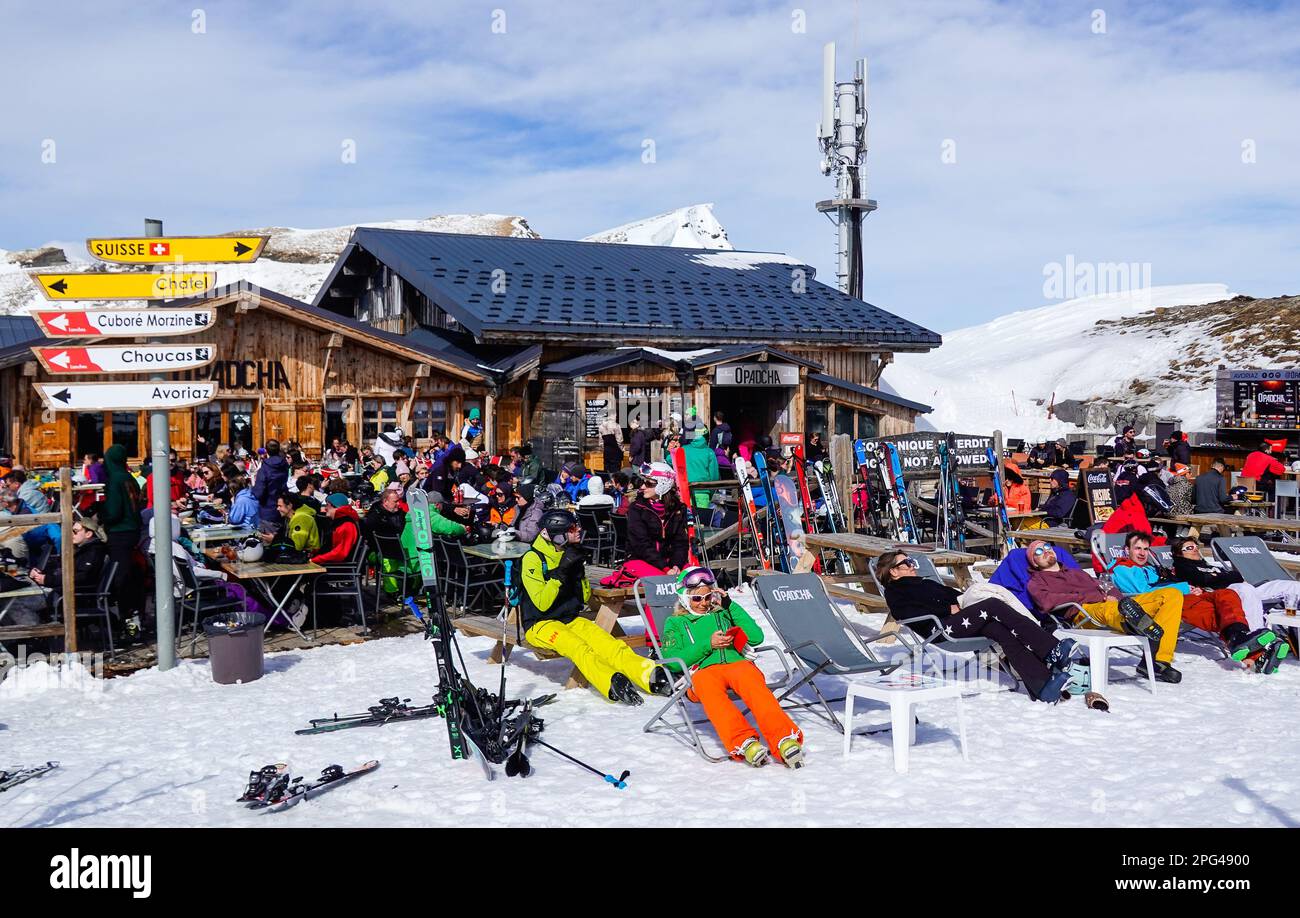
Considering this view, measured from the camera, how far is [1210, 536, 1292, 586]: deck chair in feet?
31.8

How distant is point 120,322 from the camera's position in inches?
342

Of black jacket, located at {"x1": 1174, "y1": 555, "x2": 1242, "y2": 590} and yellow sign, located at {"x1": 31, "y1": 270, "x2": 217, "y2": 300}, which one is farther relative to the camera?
black jacket, located at {"x1": 1174, "y1": 555, "x2": 1242, "y2": 590}

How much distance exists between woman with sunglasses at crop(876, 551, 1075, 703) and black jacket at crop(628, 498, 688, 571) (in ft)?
8.05

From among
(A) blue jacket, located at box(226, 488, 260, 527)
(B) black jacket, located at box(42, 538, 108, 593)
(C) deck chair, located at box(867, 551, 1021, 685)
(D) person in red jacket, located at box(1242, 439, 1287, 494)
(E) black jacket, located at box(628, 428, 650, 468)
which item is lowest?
(C) deck chair, located at box(867, 551, 1021, 685)

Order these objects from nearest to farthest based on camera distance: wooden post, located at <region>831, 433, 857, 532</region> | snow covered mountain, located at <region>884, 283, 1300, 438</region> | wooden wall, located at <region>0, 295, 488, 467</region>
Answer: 1. wooden post, located at <region>831, 433, 857, 532</region>
2. wooden wall, located at <region>0, 295, 488, 467</region>
3. snow covered mountain, located at <region>884, 283, 1300, 438</region>

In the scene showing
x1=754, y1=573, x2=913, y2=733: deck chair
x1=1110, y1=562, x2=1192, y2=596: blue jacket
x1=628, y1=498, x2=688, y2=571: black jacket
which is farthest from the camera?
x1=628, y1=498, x2=688, y2=571: black jacket

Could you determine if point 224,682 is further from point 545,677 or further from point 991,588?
point 991,588

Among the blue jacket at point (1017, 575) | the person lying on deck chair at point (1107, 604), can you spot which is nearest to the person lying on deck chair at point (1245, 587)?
the person lying on deck chair at point (1107, 604)

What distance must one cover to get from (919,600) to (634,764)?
2.53m

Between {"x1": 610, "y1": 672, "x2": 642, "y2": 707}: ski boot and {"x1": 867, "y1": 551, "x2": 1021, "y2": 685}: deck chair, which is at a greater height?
{"x1": 867, "y1": 551, "x2": 1021, "y2": 685}: deck chair

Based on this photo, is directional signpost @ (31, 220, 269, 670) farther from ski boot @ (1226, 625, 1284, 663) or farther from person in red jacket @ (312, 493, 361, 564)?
ski boot @ (1226, 625, 1284, 663)

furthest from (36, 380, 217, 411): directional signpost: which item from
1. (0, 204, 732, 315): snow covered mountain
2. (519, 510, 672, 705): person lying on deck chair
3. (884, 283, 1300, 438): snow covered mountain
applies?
(0, 204, 732, 315): snow covered mountain

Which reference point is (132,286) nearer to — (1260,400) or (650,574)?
(650,574)
